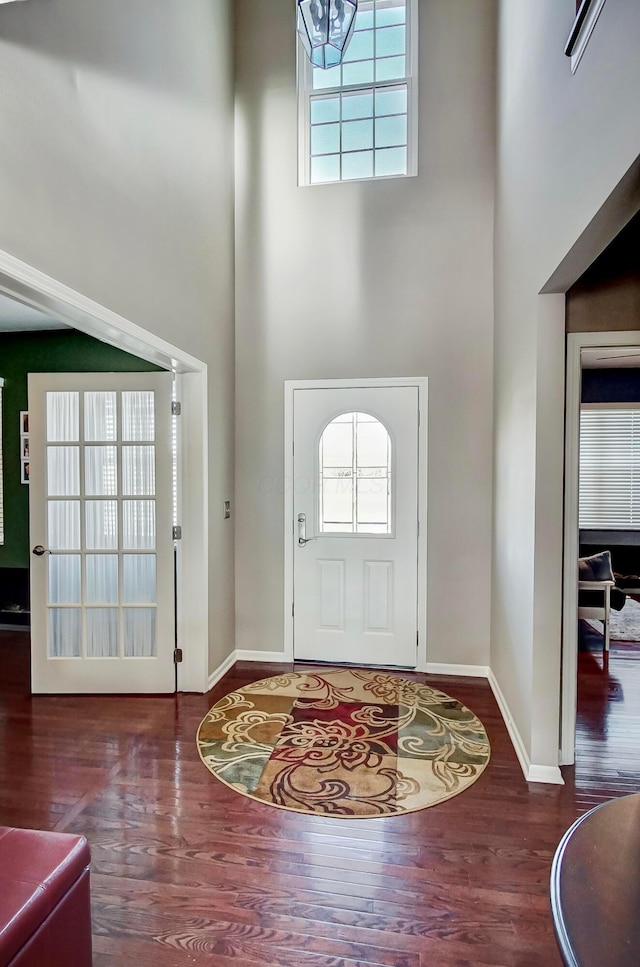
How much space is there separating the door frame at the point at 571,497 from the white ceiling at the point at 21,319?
332cm

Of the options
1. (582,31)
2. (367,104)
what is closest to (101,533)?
(582,31)

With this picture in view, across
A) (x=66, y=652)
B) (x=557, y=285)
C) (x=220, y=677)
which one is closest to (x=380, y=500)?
(x=220, y=677)

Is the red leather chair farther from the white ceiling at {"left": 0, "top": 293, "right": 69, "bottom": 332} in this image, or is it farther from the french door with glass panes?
the white ceiling at {"left": 0, "top": 293, "right": 69, "bottom": 332}

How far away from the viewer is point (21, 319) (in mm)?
4082

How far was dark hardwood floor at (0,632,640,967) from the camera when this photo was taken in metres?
1.66

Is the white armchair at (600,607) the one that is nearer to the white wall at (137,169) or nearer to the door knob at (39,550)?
the white wall at (137,169)

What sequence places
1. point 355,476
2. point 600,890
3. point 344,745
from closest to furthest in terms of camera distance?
point 600,890
point 344,745
point 355,476

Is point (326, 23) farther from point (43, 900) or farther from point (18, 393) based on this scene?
point (18, 393)

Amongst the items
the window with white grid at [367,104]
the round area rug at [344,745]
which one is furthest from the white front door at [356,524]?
the window with white grid at [367,104]

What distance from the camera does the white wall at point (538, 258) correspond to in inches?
60.9

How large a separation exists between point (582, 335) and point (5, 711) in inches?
151

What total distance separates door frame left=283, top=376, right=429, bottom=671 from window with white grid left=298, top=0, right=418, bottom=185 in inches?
59.4

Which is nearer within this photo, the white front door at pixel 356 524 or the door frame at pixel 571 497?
the door frame at pixel 571 497

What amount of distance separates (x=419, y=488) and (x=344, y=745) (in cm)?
181
